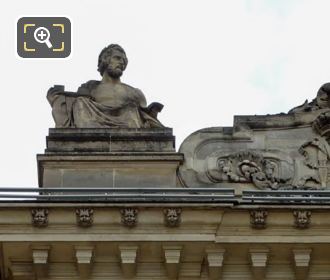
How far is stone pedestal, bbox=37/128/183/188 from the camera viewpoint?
24.3 m

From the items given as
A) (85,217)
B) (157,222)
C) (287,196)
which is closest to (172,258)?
(157,222)

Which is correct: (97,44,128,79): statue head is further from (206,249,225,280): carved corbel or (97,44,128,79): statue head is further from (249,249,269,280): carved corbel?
(249,249,269,280): carved corbel

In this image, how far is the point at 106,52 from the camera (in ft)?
87.2

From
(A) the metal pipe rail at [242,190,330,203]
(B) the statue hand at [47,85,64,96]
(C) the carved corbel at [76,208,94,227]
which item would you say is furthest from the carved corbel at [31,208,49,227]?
(B) the statue hand at [47,85,64,96]

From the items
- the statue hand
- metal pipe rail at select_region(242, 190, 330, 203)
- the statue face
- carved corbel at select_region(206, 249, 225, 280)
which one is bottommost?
carved corbel at select_region(206, 249, 225, 280)

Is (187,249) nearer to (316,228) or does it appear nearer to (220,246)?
(220,246)

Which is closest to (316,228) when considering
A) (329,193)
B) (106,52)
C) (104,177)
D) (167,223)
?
(329,193)

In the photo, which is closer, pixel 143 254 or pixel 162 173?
pixel 143 254

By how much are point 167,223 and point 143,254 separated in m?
0.66

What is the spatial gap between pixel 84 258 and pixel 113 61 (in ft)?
18.0

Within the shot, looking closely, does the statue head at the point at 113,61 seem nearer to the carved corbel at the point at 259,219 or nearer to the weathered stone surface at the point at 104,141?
the weathered stone surface at the point at 104,141

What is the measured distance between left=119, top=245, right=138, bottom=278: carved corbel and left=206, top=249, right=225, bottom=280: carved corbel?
1.23 metres

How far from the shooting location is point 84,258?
22.2 m

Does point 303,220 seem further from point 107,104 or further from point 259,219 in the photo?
point 107,104
